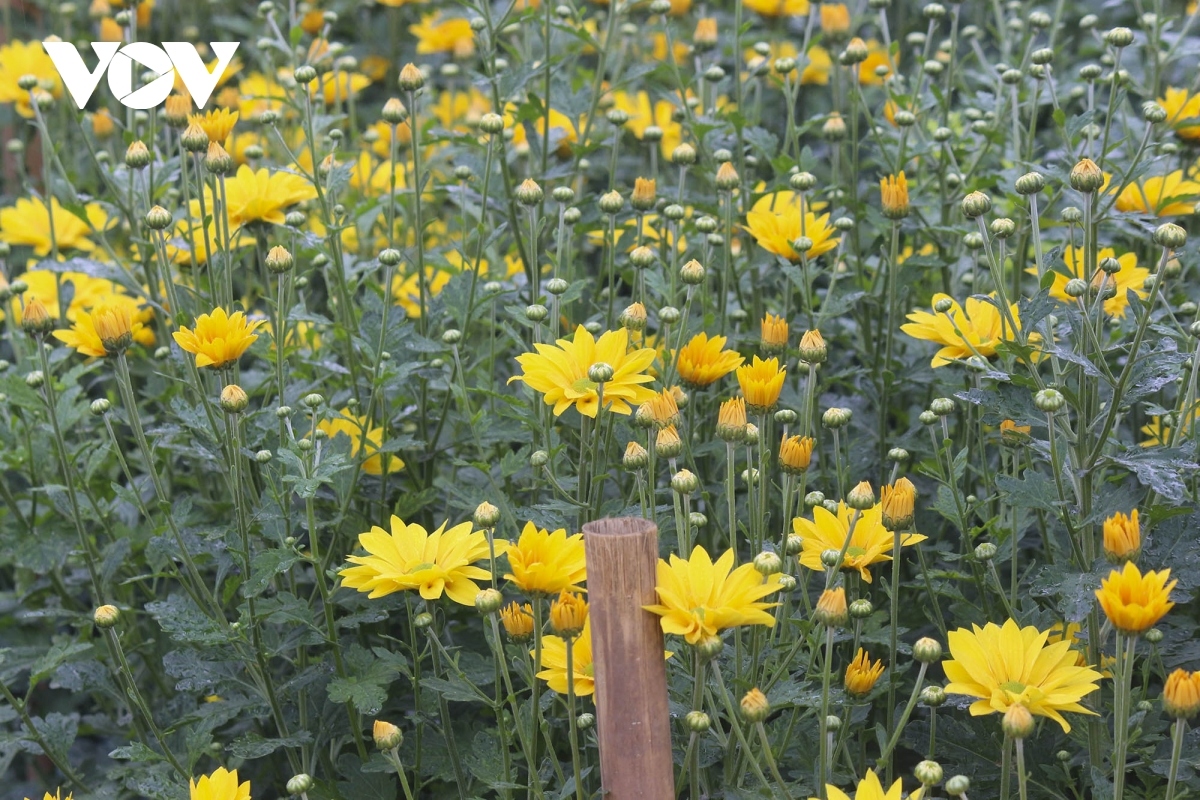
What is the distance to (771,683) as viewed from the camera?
175 cm

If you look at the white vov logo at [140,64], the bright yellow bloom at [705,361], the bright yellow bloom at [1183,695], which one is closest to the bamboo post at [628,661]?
the bright yellow bloom at [705,361]

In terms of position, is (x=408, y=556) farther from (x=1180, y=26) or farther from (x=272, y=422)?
(x=1180, y=26)

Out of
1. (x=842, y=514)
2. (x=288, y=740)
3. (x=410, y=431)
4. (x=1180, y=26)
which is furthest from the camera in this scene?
(x=1180, y=26)

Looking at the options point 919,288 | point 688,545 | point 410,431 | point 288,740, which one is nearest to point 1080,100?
point 919,288

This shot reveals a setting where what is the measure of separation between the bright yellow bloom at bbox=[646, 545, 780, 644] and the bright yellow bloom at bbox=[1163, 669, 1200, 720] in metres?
0.48

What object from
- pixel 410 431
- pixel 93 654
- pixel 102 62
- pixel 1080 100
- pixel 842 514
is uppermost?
pixel 102 62

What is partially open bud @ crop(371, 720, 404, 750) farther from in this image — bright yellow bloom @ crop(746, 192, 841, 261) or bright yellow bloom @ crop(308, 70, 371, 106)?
bright yellow bloom @ crop(308, 70, 371, 106)

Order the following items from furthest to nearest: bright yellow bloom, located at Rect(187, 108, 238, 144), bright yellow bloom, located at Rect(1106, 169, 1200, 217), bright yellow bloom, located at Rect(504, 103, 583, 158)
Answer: bright yellow bloom, located at Rect(504, 103, 583, 158), bright yellow bloom, located at Rect(1106, 169, 1200, 217), bright yellow bloom, located at Rect(187, 108, 238, 144)

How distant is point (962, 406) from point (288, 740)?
1480 millimetres

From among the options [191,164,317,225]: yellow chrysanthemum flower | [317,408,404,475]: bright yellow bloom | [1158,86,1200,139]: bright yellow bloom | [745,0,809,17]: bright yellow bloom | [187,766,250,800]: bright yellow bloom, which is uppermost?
[745,0,809,17]: bright yellow bloom

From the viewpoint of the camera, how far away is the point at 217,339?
77.5 inches

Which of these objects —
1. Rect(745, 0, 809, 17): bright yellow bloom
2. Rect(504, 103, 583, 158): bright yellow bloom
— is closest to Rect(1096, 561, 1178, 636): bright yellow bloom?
Rect(504, 103, 583, 158): bright yellow bloom

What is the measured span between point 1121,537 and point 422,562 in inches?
38.0

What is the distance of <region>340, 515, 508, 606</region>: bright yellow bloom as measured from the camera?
71.0 inches
